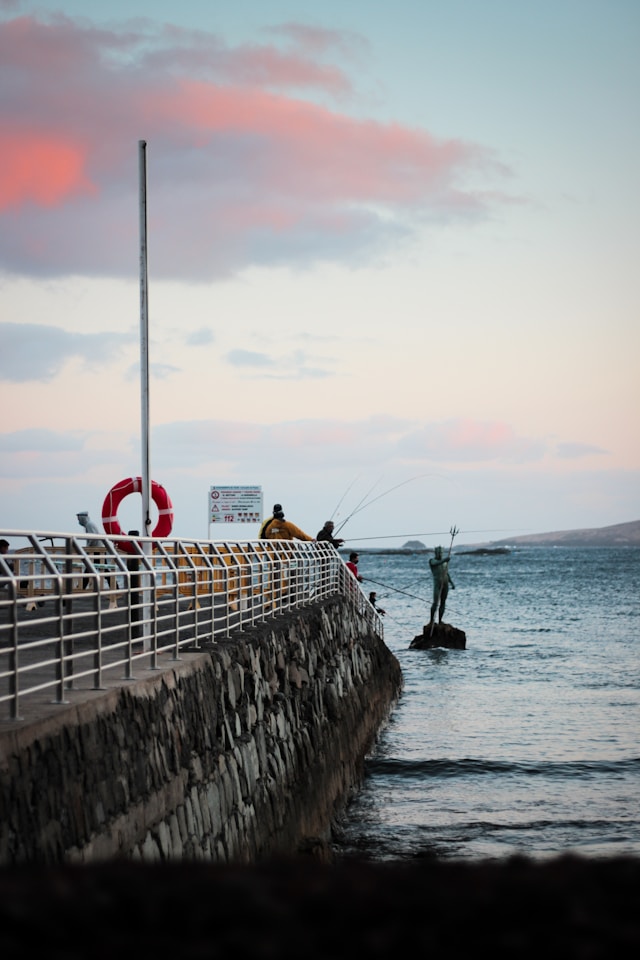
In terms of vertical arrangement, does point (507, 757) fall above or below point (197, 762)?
below

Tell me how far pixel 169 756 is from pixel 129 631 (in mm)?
847

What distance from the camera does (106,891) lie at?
2.20m

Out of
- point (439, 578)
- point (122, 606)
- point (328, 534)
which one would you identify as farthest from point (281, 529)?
point (439, 578)

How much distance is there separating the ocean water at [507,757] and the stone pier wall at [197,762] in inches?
35.3

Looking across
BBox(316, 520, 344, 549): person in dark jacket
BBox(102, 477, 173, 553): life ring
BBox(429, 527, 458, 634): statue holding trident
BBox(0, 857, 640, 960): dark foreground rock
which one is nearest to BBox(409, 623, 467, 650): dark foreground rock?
BBox(429, 527, 458, 634): statue holding trident

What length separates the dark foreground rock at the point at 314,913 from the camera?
204cm

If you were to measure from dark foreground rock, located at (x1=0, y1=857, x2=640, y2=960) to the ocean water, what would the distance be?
1026 centimetres

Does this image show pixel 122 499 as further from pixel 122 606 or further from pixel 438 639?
pixel 438 639

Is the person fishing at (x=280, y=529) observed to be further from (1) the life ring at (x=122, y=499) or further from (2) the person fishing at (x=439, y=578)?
(2) the person fishing at (x=439, y=578)

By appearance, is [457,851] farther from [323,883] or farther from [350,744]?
[323,883]

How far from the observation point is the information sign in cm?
2311

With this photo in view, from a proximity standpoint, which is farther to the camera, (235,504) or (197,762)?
(235,504)

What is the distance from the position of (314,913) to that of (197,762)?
6220mm

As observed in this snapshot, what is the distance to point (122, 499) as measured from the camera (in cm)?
1598
